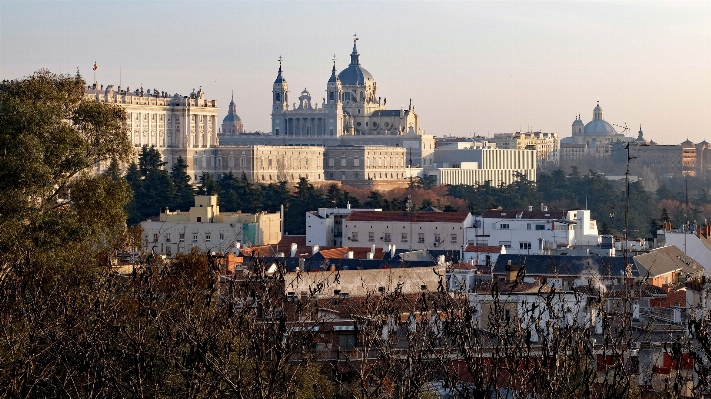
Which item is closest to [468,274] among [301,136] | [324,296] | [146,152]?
[324,296]

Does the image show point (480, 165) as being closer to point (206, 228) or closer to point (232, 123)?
point (232, 123)

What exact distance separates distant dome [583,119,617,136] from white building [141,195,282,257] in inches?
5470

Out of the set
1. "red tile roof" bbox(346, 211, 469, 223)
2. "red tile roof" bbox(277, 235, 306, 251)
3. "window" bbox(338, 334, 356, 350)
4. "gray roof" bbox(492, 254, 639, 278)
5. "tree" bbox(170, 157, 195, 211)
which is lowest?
"window" bbox(338, 334, 356, 350)

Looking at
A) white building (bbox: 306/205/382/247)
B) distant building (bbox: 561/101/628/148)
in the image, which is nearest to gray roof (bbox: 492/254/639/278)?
white building (bbox: 306/205/382/247)

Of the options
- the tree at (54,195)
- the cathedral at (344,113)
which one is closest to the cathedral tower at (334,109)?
the cathedral at (344,113)

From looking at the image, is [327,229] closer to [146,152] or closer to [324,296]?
[146,152]

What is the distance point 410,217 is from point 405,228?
0.60 m

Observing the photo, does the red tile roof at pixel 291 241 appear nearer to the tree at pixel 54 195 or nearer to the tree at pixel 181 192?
the tree at pixel 181 192

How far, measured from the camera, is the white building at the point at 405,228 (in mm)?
53219

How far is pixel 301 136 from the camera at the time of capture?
137m

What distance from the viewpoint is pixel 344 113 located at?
139 m

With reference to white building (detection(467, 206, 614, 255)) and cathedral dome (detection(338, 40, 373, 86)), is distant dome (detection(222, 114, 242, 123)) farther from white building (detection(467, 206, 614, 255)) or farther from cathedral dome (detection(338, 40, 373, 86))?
white building (detection(467, 206, 614, 255))

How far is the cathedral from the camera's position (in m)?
137

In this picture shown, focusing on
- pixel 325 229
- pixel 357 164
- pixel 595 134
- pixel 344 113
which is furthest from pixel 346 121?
pixel 325 229
